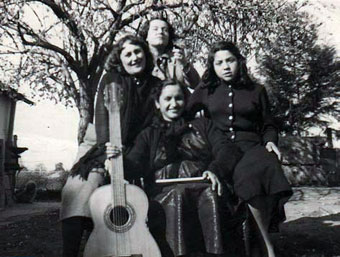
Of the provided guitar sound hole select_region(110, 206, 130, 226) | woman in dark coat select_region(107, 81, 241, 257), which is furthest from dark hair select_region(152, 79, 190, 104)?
guitar sound hole select_region(110, 206, 130, 226)

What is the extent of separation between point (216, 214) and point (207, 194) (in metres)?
0.12

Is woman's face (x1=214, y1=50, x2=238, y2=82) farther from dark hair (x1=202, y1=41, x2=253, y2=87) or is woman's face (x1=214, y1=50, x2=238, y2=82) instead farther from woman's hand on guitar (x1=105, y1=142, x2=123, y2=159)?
woman's hand on guitar (x1=105, y1=142, x2=123, y2=159)

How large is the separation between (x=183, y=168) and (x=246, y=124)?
52cm

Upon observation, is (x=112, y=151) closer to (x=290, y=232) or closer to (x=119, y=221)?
(x=119, y=221)

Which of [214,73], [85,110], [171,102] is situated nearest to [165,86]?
[171,102]

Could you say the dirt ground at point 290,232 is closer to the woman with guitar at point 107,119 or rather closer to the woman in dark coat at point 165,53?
the woman with guitar at point 107,119

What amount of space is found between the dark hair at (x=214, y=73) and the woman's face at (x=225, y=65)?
23 mm

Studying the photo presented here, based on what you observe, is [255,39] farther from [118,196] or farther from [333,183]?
[333,183]

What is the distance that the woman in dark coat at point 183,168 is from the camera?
2.59 meters

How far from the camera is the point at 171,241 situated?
8.45 feet

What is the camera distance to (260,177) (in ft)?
9.02

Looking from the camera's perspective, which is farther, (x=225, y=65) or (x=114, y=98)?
(x=225, y=65)

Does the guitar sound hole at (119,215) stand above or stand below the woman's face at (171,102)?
below

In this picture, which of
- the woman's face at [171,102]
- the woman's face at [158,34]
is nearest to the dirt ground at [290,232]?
the woman's face at [171,102]
